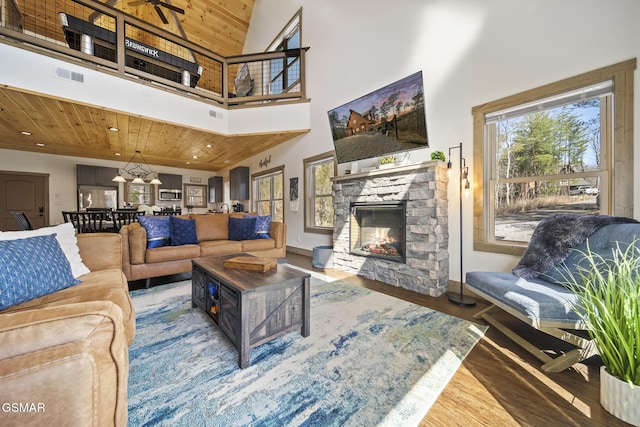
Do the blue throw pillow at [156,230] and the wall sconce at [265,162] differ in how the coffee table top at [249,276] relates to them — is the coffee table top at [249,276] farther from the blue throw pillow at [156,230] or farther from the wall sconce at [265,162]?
the wall sconce at [265,162]

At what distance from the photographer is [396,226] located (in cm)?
330

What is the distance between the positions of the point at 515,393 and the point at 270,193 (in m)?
5.99

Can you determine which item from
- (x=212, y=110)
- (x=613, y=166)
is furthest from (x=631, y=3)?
(x=212, y=110)

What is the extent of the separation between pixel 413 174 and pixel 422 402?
7.50ft

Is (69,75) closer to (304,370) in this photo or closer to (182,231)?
(182,231)

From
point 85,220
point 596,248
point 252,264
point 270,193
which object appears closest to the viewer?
point 596,248

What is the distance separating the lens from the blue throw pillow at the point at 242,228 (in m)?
4.09

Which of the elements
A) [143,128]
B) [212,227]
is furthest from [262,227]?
[143,128]

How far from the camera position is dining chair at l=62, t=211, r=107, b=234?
3752 millimetres

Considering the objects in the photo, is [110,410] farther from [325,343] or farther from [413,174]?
[413,174]

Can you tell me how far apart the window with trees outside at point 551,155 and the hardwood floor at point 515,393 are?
3.79 ft

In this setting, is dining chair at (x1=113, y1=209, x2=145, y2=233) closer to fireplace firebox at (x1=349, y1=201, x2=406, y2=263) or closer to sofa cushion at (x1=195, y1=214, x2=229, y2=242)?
sofa cushion at (x1=195, y1=214, x2=229, y2=242)

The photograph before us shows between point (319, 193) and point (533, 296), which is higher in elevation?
point (319, 193)

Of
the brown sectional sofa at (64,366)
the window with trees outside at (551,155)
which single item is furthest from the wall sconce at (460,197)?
the brown sectional sofa at (64,366)
